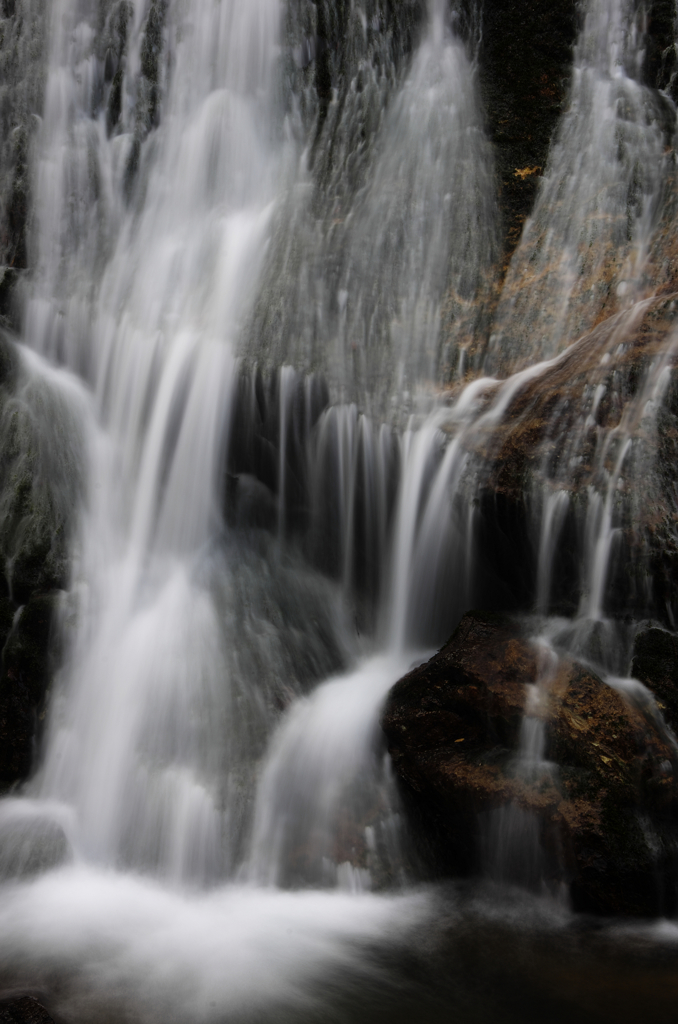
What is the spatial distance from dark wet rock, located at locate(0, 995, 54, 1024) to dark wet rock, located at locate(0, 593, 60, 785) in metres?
2.12

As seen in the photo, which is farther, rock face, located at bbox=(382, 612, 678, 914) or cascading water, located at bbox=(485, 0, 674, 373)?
cascading water, located at bbox=(485, 0, 674, 373)

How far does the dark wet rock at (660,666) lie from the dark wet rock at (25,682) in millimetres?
4073

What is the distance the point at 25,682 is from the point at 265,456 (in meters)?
2.59

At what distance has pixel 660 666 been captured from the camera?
4.41 m

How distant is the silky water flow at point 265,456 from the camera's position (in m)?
4.28

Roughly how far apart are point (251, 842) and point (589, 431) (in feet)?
11.3

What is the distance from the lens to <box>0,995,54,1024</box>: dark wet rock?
3174mm

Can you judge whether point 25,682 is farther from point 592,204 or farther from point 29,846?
point 592,204

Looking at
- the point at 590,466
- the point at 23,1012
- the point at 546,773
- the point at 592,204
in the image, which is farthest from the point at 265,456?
the point at 23,1012

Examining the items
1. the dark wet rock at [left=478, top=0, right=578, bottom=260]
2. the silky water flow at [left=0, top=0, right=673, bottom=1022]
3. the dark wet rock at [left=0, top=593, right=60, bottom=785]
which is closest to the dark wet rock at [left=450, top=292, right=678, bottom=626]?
the silky water flow at [left=0, top=0, right=673, bottom=1022]

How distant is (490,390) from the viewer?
6176 mm

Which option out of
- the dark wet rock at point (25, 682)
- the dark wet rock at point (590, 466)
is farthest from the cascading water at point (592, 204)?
the dark wet rock at point (25, 682)

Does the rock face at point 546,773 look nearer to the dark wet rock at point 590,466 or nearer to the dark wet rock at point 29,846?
the dark wet rock at point 590,466

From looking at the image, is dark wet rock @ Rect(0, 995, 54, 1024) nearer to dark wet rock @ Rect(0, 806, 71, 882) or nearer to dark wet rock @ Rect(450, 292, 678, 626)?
dark wet rock @ Rect(0, 806, 71, 882)
